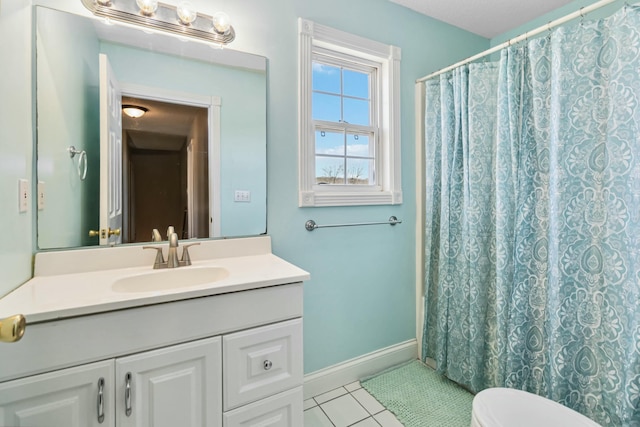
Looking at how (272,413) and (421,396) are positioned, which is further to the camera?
(421,396)

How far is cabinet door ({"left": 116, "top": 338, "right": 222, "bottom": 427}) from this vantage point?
2.94 feet

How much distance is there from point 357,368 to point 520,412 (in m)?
0.94

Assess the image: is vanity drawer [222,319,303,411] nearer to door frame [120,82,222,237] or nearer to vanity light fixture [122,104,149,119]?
door frame [120,82,222,237]

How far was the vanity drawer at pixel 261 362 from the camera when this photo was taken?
1042 mm

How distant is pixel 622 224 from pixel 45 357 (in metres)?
2.00

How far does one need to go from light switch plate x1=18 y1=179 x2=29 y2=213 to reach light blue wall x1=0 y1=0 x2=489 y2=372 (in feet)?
2.55

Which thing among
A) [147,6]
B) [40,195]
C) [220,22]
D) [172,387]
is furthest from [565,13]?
[40,195]

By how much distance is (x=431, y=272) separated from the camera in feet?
6.79

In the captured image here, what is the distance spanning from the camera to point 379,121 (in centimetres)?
209

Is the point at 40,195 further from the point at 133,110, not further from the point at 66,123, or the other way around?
the point at 133,110

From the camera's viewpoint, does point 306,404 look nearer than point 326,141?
Yes

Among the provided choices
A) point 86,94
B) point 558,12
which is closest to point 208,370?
point 86,94

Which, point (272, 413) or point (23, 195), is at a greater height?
point (23, 195)

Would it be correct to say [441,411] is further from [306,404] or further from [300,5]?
[300,5]
